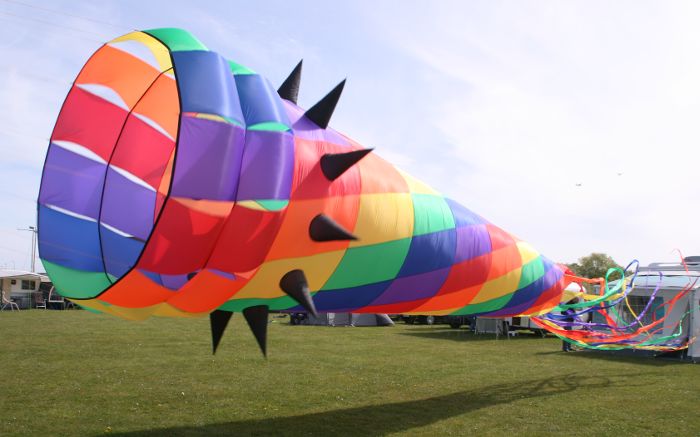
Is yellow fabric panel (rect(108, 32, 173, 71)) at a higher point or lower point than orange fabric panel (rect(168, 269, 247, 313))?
higher

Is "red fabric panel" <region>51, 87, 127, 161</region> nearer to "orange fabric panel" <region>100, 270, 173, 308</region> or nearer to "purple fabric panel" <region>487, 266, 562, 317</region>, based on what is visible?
"orange fabric panel" <region>100, 270, 173, 308</region>

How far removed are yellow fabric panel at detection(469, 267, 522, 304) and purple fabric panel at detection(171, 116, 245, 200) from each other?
4.00 metres

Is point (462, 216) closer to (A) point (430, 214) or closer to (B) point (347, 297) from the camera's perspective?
(A) point (430, 214)

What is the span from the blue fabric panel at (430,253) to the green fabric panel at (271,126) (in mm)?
2073

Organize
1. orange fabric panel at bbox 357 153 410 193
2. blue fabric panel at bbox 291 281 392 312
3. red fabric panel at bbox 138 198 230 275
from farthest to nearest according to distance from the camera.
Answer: blue fabric panel at bbox 291 281 392 312 < orange fabric panel at bbox 357 153 410 193 < red fabric panel at bbox 138 198 230 275

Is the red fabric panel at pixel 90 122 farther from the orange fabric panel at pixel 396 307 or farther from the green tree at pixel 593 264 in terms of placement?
the green tree at pixel 593 264

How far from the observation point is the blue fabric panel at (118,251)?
4.60m

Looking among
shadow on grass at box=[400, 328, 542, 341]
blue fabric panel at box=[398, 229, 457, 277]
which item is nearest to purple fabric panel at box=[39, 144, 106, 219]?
blue fabric panel at box=[398, 229, 457, 277]

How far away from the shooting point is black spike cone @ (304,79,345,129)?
16.2 feet

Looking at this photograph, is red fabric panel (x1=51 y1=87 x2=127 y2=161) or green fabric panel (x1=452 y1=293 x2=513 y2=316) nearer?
red fabric panel (x1=51 y1=87 x2=127 y2=161)

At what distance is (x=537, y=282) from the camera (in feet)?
25.8

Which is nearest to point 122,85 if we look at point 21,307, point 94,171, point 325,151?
point 94,171

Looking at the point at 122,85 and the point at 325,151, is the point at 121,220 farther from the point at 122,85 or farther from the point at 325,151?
the point at 325,151

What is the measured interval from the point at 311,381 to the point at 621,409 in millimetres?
5138
